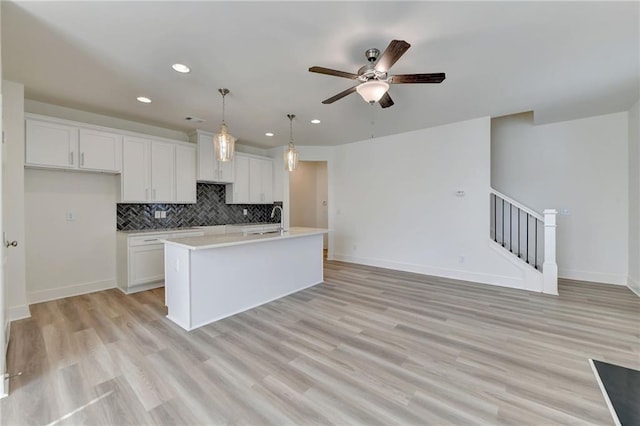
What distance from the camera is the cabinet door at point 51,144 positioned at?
Answer: 10.9 feet

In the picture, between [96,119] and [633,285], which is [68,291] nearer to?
[96,119]

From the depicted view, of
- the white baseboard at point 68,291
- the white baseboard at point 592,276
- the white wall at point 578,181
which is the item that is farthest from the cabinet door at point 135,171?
the white baseboard at point 592,276

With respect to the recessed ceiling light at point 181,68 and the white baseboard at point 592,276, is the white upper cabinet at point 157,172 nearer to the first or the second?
the recessed ceiling light at point 181,68

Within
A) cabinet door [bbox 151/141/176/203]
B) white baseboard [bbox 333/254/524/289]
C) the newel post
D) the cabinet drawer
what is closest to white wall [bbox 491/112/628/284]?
the newel post

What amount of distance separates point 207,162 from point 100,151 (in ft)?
5.21

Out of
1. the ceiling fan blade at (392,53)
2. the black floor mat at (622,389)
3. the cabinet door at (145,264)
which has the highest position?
the ceiling fan blade at (392,53)

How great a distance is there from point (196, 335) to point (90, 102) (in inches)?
136

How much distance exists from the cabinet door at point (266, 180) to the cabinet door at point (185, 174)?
156 cm

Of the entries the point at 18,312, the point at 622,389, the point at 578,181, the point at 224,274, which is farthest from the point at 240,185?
the point at 578,181

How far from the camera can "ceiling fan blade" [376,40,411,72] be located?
1.87m

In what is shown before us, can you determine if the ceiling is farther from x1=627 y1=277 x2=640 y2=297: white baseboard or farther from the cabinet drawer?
x1=627 y1=277 x2=640 y2=297: white baseboard

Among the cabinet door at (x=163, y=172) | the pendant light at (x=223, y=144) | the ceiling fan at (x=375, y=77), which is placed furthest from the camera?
the cabinet door at (x=163, y=172)

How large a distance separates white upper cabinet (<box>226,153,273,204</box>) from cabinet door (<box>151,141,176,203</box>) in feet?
3.97

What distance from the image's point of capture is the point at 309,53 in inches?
98.3
